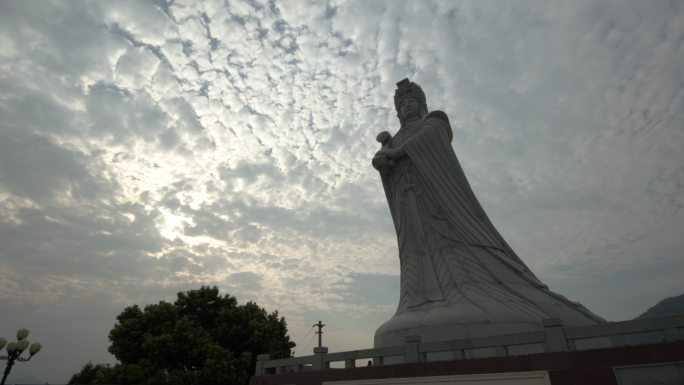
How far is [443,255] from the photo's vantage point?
30.6 feet

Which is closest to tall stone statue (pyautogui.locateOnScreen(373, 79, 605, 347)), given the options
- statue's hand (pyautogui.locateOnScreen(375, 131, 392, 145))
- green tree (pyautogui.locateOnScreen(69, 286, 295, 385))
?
statue's hand (pyautogui.locateOnScreen(375, 131, 392, 145))

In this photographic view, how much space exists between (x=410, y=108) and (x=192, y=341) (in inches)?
463

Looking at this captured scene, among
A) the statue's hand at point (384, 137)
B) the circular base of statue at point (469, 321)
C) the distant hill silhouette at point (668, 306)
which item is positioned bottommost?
the circular base of statue at point (469, 321)

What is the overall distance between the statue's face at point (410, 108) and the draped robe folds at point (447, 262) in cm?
46

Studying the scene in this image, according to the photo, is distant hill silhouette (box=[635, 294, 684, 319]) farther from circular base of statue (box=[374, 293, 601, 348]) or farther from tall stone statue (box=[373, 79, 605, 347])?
circular base of statue (box=[374, 293, 601, 348])

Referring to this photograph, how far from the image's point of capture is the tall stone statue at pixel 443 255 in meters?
7.71

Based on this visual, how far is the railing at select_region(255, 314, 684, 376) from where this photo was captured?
5.26 m

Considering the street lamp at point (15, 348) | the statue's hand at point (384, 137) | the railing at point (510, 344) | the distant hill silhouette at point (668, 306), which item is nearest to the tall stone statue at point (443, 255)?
the statue's hand at point (384, 137)

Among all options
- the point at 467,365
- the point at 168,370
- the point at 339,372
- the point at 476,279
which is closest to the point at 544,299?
the point at 476,279

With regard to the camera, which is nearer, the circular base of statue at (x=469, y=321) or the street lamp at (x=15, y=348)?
the circular base of statue at (x=469, y=321)

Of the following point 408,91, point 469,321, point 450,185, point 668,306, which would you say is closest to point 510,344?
point 469,321

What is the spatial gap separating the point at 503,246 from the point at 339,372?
4610mm

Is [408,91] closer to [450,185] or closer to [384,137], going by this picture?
[384,137]

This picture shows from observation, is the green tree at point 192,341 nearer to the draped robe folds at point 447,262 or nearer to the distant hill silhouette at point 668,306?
the draped robe folds at point 447,262
